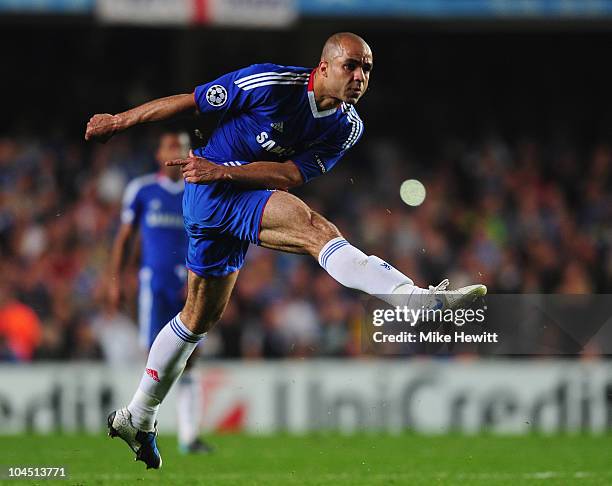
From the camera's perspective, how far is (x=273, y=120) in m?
6.26

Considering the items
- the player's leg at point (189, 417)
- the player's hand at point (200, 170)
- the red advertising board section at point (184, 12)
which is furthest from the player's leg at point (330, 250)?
the red advertising board section at point (184, 12)

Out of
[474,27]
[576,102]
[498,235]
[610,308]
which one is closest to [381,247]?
[498,235]

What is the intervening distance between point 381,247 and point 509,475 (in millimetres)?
8052

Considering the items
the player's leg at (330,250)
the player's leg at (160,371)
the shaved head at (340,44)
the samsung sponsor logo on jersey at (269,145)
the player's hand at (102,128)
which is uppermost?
the shaved head at (340,44)

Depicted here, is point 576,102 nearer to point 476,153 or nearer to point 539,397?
point 476,153

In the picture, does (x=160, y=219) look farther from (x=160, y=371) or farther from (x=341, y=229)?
(x=341, y=229)

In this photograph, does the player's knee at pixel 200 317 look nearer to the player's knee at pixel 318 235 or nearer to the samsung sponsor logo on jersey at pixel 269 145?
the samsung sponsor logo on jersey at pixel 269 145

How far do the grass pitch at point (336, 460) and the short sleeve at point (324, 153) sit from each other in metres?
1.74

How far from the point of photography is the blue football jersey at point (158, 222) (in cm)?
916

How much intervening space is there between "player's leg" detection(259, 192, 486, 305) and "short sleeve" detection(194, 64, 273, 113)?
0.59 m

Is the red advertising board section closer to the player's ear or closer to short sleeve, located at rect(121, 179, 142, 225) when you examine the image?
short sleeve, located at rect(121, 179, 142, 225)

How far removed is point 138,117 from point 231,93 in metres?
0.51

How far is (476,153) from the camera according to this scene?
57.0 feet

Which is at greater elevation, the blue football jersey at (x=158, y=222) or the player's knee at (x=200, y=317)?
the blue football jersey at (x=158, y=222)
